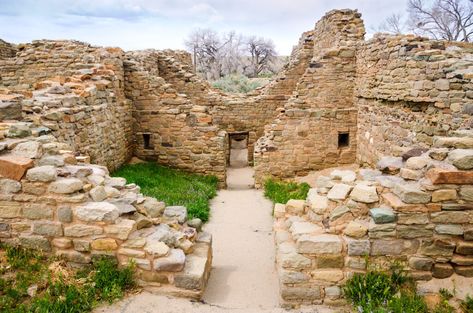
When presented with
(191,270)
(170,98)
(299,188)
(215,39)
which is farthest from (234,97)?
(215,39)

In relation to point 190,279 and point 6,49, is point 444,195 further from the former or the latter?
point 6,49

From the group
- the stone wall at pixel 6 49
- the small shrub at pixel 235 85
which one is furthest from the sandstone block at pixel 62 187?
the small shrub at pixel 235 85

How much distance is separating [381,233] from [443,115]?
4.45 meters

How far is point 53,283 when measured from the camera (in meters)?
3.92

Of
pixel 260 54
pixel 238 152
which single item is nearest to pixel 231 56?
pixel 260 54

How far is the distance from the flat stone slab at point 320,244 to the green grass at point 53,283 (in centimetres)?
199

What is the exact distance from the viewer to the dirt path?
4.05 meters

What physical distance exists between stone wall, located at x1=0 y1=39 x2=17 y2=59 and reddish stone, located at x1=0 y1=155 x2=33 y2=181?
12834 mm

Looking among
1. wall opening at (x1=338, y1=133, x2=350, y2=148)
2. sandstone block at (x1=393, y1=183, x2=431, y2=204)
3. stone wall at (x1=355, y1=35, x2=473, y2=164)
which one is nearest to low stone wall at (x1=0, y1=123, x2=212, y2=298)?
sandstone block at (x1=393, y1=183, x2=431, y2=204)

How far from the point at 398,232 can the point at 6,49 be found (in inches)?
641

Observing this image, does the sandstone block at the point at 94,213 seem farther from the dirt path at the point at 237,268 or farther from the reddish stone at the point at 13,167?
the dirt path at the point at 237,268

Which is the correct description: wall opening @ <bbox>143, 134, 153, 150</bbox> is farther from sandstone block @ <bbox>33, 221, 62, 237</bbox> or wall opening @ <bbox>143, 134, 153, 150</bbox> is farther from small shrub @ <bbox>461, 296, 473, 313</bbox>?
small shrub @ <bbox>461, 296, 473, 313</bbox>

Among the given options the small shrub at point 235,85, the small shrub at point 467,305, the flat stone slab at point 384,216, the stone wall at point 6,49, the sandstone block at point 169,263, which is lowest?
the small shrub at point 467,305

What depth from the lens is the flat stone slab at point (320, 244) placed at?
4246 mm
